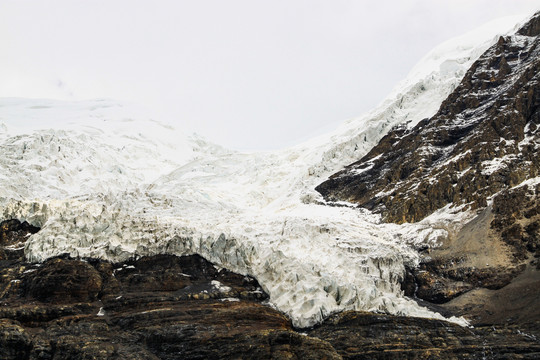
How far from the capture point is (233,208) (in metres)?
60.2

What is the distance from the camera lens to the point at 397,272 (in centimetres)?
4200

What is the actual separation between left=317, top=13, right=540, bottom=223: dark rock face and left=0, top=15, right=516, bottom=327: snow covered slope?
11.4 ft

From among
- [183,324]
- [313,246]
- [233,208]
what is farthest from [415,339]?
[233,208]

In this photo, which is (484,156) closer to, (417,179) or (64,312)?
(417,179)

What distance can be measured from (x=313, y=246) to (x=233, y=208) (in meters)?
18.6

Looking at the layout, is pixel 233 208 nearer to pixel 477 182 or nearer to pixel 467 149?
pixel 477 182

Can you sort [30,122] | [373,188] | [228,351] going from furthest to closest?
[30,122] < [373,188] < [228,351]

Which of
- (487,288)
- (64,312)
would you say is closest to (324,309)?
(487,288)

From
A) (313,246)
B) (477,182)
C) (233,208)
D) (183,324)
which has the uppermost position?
(477,182)

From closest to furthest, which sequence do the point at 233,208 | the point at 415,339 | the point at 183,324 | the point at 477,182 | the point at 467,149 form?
the point at 415,339 → the point at 183,324 → the point at 477,182 → the point at 467,149 → the point at 233,208

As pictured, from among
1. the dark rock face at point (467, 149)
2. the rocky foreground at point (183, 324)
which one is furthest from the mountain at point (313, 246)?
the dark rock face at point (467, 149)

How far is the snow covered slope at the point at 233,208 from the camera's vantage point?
132 feet

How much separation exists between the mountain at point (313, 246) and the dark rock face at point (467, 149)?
0.24 meters

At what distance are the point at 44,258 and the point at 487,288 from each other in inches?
1487
